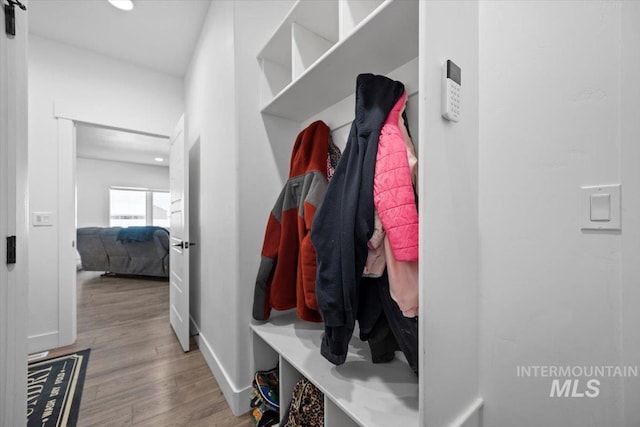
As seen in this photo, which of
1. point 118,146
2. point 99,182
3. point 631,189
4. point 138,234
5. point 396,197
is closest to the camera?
point 631,189

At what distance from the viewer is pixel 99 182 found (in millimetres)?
6504

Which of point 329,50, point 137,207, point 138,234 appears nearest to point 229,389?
point 329,50

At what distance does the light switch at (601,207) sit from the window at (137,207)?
8.38m

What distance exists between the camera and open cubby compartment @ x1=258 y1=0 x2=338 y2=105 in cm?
116

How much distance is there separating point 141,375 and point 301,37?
7.49 ft

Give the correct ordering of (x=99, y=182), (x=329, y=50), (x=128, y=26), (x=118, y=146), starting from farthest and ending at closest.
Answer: (x=99, y=182)
(x=118, y=146)
(x=128, y=26)
(x=329, y=50)

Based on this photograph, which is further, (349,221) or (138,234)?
(138,234)

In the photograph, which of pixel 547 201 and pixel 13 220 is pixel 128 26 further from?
pixel 547 201

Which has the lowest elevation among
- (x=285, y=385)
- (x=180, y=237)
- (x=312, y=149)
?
(x=285, y=385)

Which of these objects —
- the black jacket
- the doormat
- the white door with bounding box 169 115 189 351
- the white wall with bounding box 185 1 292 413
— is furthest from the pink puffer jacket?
the doormat

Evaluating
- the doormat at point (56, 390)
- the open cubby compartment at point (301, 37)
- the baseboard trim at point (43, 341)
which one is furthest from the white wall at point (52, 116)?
the open cubby compartment at point (301, 37)

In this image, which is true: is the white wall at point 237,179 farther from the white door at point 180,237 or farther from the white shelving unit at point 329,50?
the white door at point 180,237

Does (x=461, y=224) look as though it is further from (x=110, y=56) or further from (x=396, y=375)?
(x=110, y=56)

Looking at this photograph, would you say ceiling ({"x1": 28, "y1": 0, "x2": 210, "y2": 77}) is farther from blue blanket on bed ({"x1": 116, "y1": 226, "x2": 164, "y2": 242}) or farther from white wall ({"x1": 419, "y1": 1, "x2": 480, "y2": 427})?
blue blanket on bed ({"x1": 116, "y1": 226, "x2": 164, "y2": 242})
